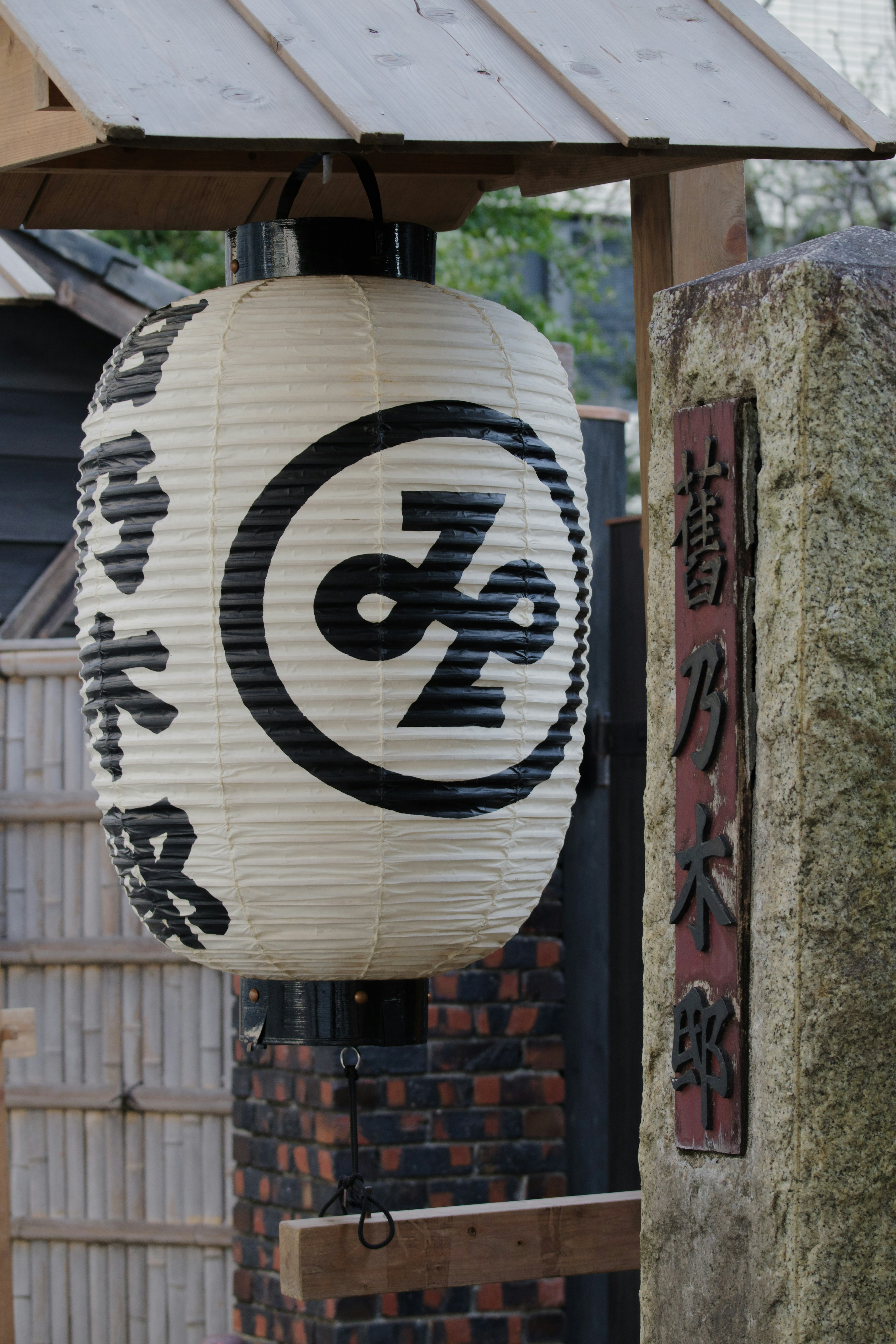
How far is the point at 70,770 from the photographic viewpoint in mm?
4984

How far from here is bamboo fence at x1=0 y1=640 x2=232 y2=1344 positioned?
484 centimetres

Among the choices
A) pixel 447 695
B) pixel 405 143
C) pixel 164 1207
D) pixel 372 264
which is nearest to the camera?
pixel 405 143

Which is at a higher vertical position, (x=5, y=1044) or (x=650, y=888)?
(x=650, y=888)

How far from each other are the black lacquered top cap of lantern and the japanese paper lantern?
19mm

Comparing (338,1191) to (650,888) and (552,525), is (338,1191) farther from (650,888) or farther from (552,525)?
(552,525)

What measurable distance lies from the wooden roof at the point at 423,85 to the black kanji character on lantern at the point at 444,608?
46 cm

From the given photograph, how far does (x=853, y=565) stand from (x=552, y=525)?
0.45m

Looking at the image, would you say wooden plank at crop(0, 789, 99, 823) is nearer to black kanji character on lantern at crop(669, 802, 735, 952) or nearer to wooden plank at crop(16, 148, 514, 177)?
wooden plank at crop(16, 148, 514, 177)

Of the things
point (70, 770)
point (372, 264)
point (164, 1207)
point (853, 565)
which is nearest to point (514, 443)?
point (372, 264)

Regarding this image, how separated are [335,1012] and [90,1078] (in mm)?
2853

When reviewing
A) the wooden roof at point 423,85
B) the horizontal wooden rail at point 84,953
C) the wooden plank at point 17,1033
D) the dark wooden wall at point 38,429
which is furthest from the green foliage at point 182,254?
the wooden roof at point 423,85

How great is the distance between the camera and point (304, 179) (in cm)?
248

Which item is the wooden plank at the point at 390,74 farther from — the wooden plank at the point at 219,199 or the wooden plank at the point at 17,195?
the wooden plank at the point at 17,195

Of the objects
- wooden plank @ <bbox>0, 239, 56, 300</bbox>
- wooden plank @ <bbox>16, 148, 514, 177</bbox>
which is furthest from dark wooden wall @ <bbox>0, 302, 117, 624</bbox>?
wooden plank @ <bbox>16, 148, 514, 177</bbox>
